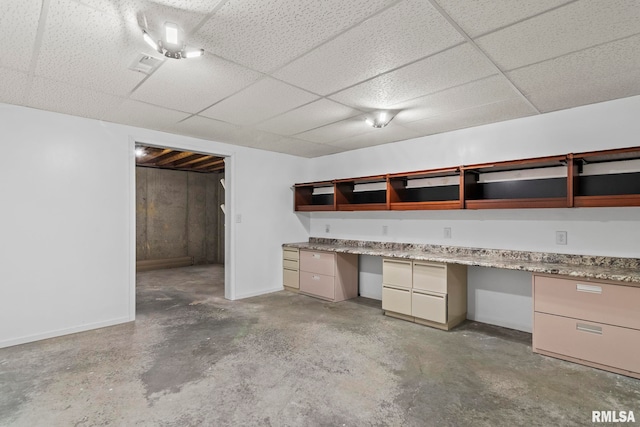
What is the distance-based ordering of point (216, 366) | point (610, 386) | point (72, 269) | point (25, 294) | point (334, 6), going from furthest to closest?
point (72, 269), point (25, 294), point (216, 366), point (610, 386), point (334, 6)

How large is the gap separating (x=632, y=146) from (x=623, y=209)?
22.8 inches

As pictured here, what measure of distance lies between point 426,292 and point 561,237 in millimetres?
1484

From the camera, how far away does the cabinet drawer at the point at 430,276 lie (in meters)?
3.55

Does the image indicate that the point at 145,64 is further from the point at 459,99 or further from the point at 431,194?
the point at 431,194

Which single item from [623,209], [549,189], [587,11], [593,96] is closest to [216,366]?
[587,11]

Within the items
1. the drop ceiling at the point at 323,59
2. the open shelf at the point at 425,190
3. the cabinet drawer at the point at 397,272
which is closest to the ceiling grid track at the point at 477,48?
the drop ceiling at the point at 323,59

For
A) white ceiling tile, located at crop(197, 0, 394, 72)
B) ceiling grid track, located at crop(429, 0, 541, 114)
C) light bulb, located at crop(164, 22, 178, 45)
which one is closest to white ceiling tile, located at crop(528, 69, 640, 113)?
ceiling grid track, located at crop(429, 0, 541, 114)

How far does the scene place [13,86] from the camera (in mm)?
2689

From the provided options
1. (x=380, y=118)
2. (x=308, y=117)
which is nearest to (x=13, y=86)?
(x=308, y=117)

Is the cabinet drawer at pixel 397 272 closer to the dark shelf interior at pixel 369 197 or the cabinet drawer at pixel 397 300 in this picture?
the cabinet drawer at pixel 397 300

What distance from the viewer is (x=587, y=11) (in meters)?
1.69

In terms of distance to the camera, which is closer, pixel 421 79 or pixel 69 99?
pixel 421 79

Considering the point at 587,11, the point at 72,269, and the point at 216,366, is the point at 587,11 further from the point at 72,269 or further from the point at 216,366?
the point at 72,269

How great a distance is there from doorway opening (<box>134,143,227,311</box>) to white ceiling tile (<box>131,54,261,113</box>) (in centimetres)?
382
